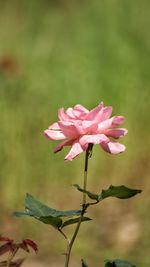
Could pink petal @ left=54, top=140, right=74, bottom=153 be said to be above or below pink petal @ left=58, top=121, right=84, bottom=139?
below

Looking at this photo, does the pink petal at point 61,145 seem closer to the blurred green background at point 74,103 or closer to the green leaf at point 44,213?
the green leaf at point 44,213

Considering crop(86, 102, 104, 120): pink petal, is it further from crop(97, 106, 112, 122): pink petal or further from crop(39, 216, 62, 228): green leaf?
crop(39, 216, 62, 228): green leaf

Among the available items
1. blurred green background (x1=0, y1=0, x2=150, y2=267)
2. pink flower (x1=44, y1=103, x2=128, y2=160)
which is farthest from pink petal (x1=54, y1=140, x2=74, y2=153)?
blurred green background (x1=0, y1=0, x2=150, y2=267)

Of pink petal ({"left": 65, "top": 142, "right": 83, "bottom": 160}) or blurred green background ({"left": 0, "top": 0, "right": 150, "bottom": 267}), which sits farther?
blurred green background ({"left": 0, "top": 0, "right": 150, "bottom": 267})

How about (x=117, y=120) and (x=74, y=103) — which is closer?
(x=117, y=120)

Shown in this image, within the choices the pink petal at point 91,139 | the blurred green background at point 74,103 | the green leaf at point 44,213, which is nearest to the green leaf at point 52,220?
the green leaf at point 44,213

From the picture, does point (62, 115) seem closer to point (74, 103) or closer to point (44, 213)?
point (44, 213)

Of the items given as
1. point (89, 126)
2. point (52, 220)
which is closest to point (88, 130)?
point (89, 126)
